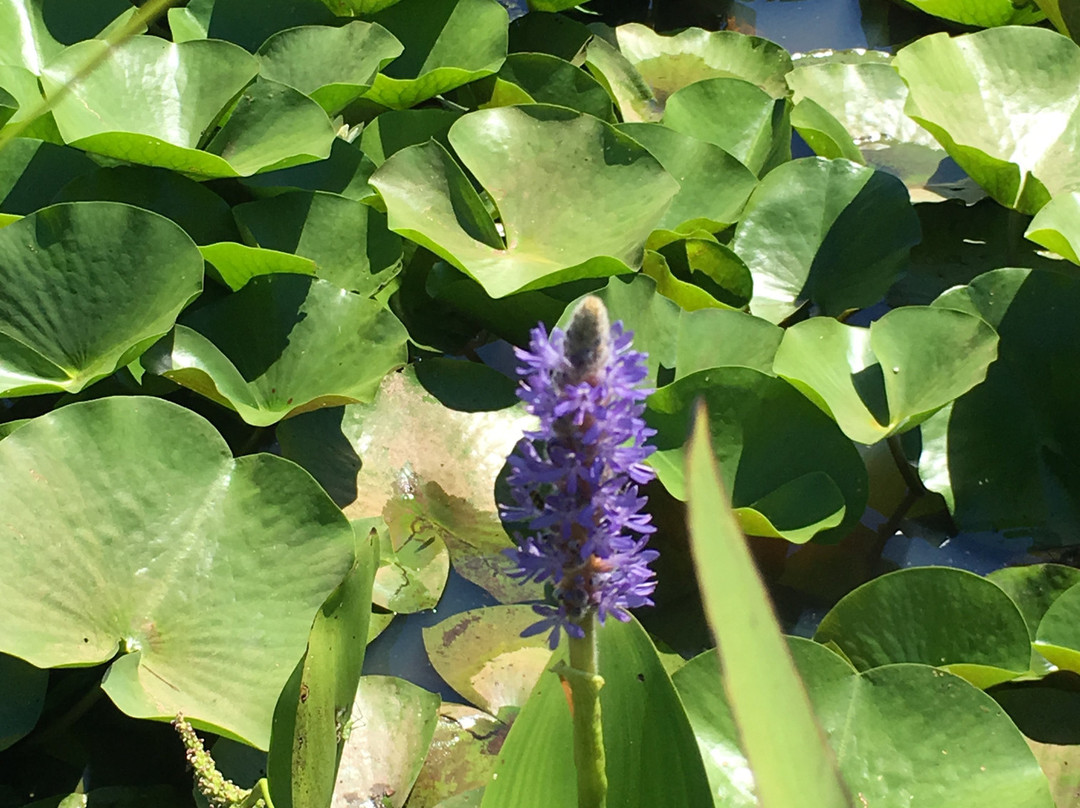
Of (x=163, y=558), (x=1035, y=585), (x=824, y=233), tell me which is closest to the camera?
(x=163, y=558)

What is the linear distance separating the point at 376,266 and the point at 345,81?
1.63 feet

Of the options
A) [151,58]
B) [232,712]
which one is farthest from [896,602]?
[151,58]

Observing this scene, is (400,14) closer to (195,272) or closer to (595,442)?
(195,272)

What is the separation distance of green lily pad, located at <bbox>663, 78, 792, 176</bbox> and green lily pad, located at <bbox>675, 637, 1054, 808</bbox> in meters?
1.35

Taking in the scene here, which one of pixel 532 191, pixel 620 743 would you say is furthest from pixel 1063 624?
pixel 532 191

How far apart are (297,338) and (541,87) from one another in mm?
1007

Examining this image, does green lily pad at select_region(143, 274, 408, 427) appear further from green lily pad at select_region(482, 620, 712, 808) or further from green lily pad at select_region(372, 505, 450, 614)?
green lily pad at select_region(482, 620, 712, 808)

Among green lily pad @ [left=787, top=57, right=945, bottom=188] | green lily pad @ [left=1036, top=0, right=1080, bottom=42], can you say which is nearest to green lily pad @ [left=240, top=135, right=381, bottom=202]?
green lily pad @ [left=787, top=57, right=945, bottom=188]

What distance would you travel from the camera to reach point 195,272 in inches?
65.2

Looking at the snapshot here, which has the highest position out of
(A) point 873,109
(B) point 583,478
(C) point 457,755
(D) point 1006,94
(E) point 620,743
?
(B) point 583,478

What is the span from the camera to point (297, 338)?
1762 millimetres

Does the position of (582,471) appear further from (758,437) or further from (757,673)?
(758,437)

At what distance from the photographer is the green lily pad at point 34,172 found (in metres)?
1.89

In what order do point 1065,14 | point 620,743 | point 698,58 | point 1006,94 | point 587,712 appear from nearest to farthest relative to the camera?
point 587,712 < point 620,743 < point 1006,94 < point 1065,14 < point 698,58
